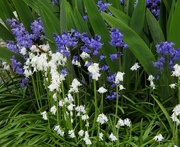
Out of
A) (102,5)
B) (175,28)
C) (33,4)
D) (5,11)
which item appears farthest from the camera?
(5,11)

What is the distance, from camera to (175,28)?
315cm

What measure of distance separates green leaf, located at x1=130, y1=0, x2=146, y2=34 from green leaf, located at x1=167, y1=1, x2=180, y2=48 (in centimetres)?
26

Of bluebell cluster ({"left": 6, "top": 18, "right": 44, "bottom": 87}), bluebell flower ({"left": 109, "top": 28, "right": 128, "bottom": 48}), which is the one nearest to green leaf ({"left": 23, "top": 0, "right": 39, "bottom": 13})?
bluebell cluster ({"left": 6, "top": 18, "right": 44, "bottom": 87})

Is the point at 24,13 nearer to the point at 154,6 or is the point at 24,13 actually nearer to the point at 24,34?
the point at 24,34

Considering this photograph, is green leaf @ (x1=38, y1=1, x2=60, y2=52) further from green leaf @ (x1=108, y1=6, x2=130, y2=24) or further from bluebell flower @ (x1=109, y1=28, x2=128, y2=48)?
bluebell flower @ (x1=109, y1=28, x2=128, y2=48)

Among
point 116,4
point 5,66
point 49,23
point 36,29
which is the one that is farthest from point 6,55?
point 116,4

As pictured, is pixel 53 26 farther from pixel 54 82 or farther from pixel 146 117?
pixel 146 117

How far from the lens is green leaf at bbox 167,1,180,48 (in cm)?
307

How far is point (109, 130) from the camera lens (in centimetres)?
315

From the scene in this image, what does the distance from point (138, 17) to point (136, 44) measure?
0.81 ft

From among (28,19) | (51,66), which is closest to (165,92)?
(51,66)

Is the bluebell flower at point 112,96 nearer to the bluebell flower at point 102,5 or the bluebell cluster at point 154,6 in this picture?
the bluebell flower at point 102,5

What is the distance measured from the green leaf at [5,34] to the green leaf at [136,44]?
123 centimetres

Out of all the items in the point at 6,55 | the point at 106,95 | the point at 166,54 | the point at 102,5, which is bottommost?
the point at 106,95
